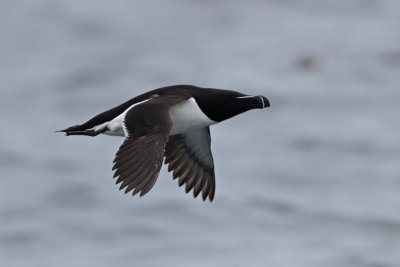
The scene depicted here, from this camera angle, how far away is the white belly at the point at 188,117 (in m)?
10.7

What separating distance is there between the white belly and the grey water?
31.0 feet

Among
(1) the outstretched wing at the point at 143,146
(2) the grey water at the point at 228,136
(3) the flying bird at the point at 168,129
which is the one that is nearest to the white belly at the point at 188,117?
(3) the flying bird at the point at 168,129

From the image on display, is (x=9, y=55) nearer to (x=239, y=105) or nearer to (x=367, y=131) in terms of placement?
(x=367, y=131)

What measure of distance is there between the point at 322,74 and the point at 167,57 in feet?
13.4

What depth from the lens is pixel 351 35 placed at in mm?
31891

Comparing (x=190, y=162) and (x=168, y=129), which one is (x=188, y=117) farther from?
(x=190, y=162)

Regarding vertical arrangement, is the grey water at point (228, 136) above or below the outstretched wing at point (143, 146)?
above

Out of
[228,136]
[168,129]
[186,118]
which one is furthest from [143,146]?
[228,136]

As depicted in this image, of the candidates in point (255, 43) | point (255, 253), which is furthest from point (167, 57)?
point (255, 253)

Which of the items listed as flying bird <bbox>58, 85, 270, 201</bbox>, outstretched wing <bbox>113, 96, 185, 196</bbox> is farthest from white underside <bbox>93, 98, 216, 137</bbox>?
outstretched wing <bbox>113, 96, 185, 196</bbox>

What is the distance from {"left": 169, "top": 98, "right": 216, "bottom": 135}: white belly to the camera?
1070cm

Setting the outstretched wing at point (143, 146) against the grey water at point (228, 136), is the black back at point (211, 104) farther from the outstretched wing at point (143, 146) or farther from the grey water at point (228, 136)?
the grey water at point (228, 136)

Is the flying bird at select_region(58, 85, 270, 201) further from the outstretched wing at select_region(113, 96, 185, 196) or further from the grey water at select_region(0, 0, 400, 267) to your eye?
the grey water at select_region(0, 0, 400, 267)

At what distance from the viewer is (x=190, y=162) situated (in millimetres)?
11703
